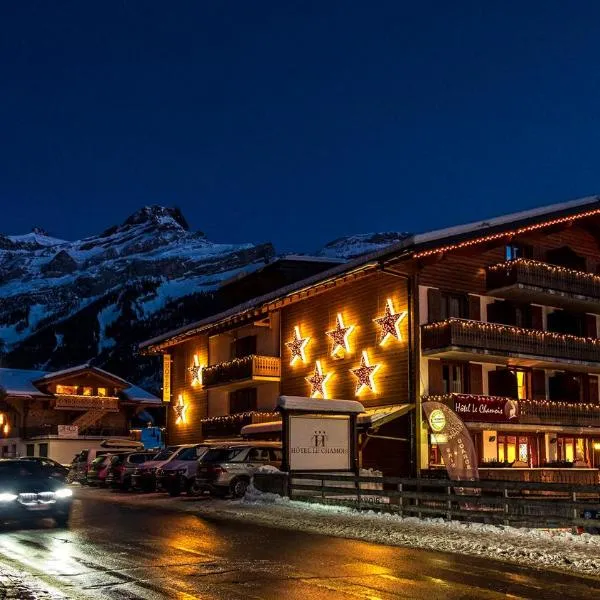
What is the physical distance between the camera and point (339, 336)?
35250 mm

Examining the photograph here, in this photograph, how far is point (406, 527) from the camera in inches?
738

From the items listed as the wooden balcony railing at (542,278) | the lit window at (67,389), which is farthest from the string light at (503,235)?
the lit window at (67,389)

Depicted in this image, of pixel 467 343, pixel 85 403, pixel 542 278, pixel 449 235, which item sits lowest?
pixel 85 403

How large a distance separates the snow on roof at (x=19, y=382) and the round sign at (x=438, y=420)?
144 feet

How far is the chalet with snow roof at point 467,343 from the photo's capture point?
31797mm

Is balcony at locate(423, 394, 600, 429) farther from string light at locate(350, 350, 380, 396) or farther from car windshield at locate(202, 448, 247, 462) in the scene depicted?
car windshield at locate(202, 448, 247, 462)

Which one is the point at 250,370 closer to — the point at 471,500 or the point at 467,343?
the point at 467,343

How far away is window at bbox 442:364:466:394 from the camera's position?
33.0 m

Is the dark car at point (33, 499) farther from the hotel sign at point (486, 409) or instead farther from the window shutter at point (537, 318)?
the window shutter at point (537, 318)

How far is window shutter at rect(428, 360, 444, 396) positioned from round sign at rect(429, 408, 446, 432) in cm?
628

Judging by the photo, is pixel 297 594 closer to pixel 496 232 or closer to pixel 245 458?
pixel 245 458

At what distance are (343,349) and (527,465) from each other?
847 centimetres

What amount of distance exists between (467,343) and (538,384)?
6.03 m

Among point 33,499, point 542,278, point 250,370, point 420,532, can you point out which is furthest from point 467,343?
point 33,499
